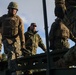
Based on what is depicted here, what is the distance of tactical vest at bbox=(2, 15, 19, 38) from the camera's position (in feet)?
25.2

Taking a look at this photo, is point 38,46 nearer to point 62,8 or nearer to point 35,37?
point 35,37

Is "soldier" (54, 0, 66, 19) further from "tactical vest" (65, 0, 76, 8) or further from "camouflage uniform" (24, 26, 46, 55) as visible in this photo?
"camouflage uniform" (24, 26, 46, 55)

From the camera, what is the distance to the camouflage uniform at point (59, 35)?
8227mm

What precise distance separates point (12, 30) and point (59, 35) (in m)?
1.38

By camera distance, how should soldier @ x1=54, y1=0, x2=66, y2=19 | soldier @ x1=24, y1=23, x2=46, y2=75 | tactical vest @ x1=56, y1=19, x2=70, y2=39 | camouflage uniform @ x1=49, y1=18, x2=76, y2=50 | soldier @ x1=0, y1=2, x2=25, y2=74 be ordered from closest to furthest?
soldier @ x1=54, y1=0, x2=66, y2=19
soldier @ x1=0, y1=2, x2=25, y2=74
camouflage uniform @ x1=49, y1=18, x2=76, y2=50
tactical vest @ x1=56, y1=19, x2=70, y2=39
soldier @ x1=24, y1=23, x2=46, y2=75

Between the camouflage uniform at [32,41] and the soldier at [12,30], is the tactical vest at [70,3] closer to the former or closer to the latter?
the soldier at [12,30]

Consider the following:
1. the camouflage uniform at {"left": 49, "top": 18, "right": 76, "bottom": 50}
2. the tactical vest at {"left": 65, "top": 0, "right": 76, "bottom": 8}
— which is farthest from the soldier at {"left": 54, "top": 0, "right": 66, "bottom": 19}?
the camouflage uniform at {"left": 49, "top": 18, "right": 76, "bottom": 50}

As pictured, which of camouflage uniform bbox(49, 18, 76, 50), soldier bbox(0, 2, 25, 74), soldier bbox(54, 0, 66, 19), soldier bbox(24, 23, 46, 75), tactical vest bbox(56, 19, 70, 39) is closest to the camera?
soldier bbox(54, 0, 66, 19)

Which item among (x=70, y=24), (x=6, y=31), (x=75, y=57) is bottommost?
(x=75, y=57)

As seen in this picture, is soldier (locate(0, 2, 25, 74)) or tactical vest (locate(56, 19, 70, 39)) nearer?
soldier (locate(0, 2, 25, 74))

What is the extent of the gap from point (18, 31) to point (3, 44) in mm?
460

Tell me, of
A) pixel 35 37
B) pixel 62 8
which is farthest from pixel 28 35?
pixel 62 8

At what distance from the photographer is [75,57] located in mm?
3834

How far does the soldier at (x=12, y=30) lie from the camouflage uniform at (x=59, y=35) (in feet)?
2.68
